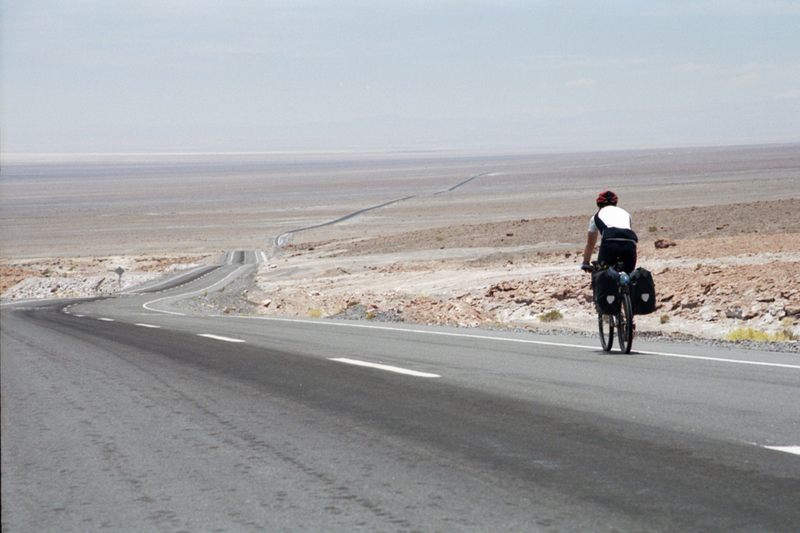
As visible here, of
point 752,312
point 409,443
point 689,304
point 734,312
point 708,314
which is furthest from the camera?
point 689,304

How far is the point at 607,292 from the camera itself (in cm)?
1208

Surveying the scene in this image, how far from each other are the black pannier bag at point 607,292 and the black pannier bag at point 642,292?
19 centimetres

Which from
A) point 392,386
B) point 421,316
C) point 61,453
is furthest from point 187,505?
point 421,316

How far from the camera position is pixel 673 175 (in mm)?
162625

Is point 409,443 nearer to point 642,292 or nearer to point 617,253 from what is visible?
point 642,292

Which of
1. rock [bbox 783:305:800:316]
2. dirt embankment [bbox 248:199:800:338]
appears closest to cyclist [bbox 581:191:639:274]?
dirt embankment [bbox 248:199:800:338]

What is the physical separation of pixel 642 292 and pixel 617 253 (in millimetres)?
549

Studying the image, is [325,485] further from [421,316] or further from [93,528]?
[421,316]

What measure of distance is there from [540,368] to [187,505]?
6105 mm

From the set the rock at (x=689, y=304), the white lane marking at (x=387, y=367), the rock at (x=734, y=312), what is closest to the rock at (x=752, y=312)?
the rock at (x=734, y=312)

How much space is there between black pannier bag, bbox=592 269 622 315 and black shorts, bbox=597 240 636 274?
0.15 meters

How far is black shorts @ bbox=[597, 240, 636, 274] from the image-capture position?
12.2 meters

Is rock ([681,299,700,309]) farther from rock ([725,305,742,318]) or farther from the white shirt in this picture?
the white shirt

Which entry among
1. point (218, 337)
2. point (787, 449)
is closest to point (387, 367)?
point (787, 449)
